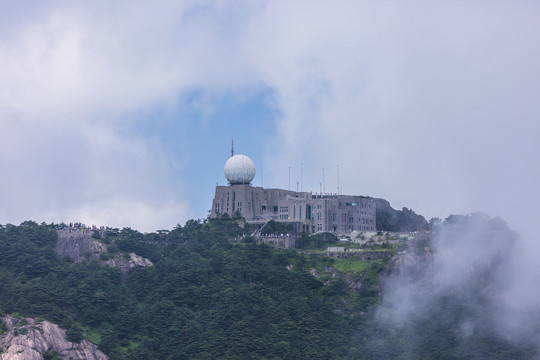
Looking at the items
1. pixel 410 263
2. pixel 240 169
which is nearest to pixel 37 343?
pixel 410 263

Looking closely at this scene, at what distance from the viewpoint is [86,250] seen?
510ft

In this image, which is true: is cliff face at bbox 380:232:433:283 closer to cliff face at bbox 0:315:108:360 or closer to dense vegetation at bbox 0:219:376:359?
dense vegetation at bbox 0:219:376:359

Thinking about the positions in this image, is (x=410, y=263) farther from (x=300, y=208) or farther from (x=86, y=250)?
(x=86, y=250)

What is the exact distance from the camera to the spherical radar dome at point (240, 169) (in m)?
188

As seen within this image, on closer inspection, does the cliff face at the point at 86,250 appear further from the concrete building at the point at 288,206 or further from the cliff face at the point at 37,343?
the concrete building at the point at 288,206

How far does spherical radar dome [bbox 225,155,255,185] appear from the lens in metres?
188

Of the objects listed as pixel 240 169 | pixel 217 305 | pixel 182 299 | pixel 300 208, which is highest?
pixel 240 169

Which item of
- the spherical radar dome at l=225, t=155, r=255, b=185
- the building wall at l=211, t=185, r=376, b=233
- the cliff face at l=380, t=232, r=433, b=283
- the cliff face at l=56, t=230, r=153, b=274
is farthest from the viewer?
the spherical radar dome at l=225, t=155, r=255, b=185

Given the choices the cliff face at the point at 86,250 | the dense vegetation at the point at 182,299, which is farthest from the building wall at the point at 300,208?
the cliff face at the point at 86,250

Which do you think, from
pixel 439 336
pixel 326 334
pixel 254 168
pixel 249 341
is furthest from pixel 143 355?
pixel 254 168

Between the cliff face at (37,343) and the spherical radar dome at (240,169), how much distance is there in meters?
66.7

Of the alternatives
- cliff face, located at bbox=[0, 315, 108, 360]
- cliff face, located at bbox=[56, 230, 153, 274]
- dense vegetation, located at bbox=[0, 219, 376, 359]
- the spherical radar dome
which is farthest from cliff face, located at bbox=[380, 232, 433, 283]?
cliff face, located at bbox=[0, 315, 108, 360]

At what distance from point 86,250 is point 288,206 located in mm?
45582

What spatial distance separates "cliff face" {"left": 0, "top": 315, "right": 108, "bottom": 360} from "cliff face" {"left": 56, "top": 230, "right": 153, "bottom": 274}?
27302 mm
